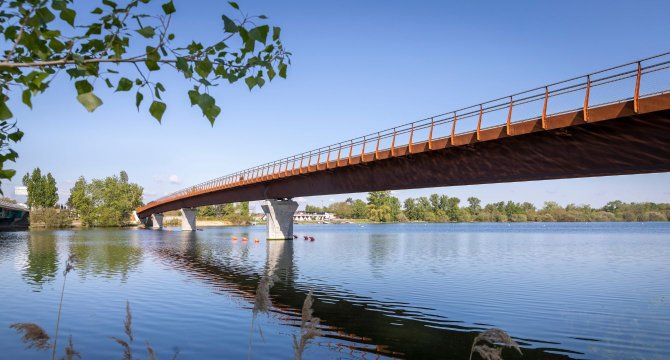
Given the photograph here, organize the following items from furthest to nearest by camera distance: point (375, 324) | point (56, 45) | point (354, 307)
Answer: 1. point (354, 307)
2. point (375, 324)
3. point (56, 45)

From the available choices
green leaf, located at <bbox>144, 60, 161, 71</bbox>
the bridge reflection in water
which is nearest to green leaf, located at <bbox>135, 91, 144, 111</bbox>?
green leaf, located at <bbox>144, 60, 161, 71</bbox>

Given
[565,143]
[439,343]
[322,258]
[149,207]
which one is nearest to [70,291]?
[439,343]

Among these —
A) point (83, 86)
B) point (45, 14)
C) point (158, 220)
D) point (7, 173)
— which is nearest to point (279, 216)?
point (7, 173)

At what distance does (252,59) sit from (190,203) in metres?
100

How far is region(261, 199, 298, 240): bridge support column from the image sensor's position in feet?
215

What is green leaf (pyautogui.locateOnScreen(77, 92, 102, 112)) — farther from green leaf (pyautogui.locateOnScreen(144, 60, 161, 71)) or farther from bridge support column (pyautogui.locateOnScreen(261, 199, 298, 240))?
bridge support column (pyautogui.locateOnScreen(261, 199, 298, 240))

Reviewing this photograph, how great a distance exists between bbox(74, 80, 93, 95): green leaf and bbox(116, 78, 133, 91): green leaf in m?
0.24

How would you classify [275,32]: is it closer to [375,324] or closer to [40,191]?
[375,324]

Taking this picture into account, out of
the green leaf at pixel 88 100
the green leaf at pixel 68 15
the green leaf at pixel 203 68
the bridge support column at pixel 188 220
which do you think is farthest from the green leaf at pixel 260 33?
the bridge support column at pixel 188 220

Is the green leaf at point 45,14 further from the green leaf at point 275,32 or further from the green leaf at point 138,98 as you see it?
the green leaf at point 275,32

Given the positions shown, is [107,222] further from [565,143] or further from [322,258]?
[565,143]

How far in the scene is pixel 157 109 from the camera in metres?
4.10

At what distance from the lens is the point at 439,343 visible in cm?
1465

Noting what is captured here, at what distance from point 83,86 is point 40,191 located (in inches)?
6637
